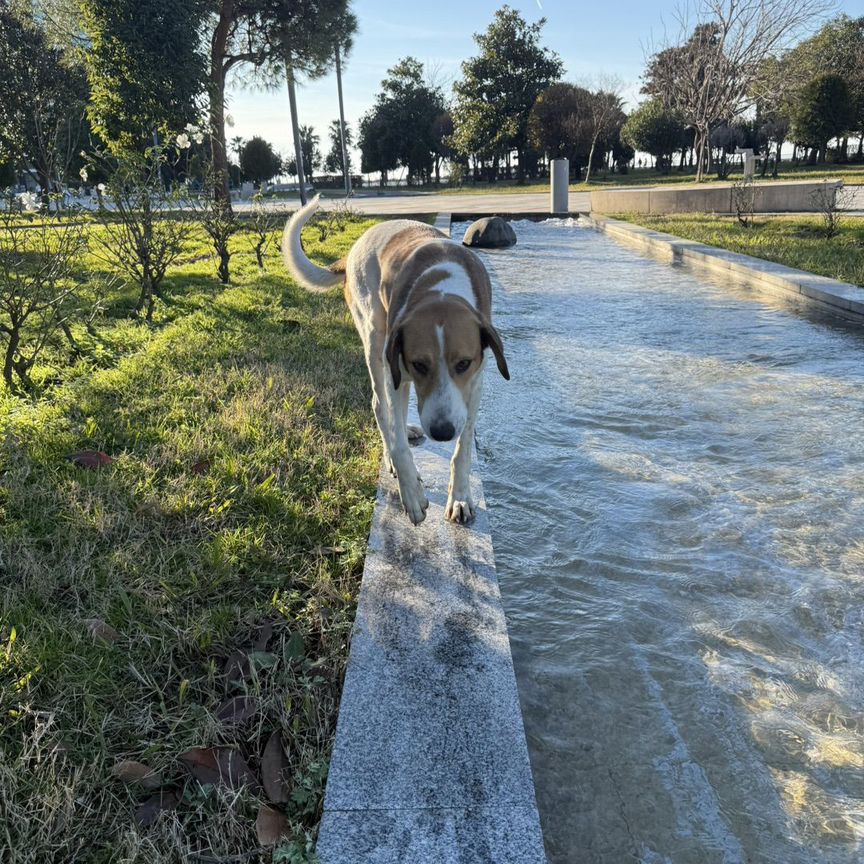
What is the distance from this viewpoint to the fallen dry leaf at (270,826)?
164 cm

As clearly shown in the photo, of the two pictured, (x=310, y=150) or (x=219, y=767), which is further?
(x=310, y=150)

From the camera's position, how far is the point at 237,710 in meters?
2.06

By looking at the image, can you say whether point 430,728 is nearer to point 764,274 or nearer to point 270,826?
point 270,826

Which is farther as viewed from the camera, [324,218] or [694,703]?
→ [324,218]

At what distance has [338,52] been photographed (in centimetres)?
2509

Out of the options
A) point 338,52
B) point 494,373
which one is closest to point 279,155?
point 338,52

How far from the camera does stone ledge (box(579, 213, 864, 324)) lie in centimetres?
723

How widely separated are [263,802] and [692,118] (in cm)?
3532

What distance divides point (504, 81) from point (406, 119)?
530 inches

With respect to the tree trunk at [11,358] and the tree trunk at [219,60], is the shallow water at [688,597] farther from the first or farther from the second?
the tree trunk at [219,60]

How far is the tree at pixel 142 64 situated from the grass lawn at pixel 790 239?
14531 mm

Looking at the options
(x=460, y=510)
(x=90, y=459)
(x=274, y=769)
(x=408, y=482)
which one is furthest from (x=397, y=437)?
(x=90, y=459)

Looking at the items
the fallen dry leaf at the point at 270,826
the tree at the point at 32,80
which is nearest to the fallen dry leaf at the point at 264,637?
the fallen dry leaf at the point at 270,826

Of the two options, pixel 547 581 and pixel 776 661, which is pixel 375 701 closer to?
pixel 547 581
